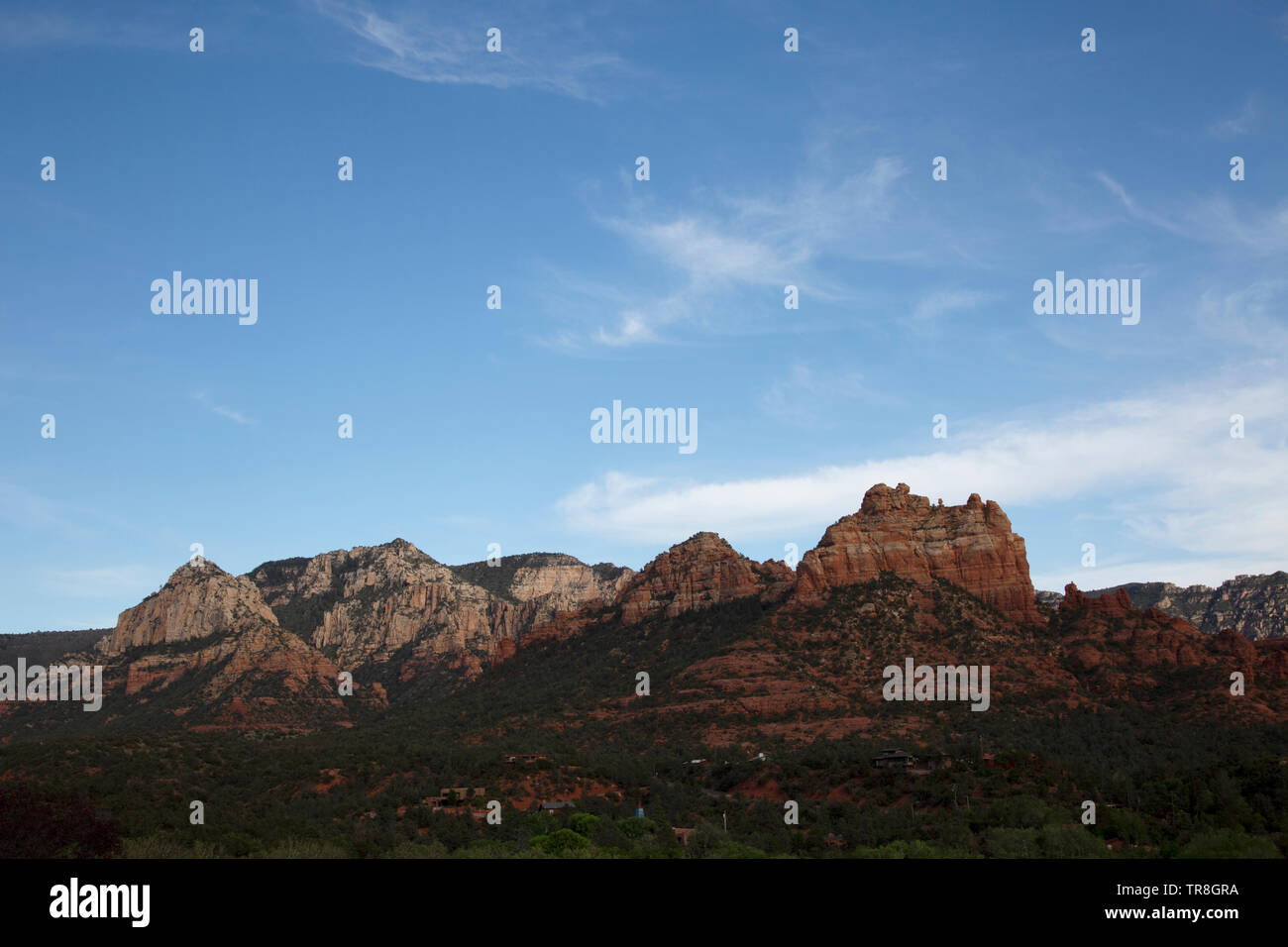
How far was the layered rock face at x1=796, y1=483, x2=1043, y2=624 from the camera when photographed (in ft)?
366

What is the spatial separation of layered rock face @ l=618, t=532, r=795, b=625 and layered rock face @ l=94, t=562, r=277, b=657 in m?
63.8

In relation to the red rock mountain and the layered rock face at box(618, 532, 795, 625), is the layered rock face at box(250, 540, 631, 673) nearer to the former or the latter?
the red rock mountain

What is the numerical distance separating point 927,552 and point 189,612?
118m

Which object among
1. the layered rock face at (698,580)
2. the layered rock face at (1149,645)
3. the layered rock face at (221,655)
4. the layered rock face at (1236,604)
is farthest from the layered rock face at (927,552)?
the layered rock face at (221,655)

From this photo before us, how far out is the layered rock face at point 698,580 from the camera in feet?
416

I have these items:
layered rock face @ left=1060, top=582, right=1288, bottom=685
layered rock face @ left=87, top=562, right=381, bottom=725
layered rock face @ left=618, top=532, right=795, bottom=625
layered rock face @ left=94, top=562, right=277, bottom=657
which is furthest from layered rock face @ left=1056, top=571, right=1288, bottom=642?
layered rock face @ left=94, top=562, right=277, bottom=657

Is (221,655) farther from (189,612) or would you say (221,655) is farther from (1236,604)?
(1236,604)

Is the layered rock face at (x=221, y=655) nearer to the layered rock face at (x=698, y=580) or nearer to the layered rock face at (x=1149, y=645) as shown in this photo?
the layered rock face at (x=698, y=580)

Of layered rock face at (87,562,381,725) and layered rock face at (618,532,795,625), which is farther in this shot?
layered rock face at (87,562,381,725)

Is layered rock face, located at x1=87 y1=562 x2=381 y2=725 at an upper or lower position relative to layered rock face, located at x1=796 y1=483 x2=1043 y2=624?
lower

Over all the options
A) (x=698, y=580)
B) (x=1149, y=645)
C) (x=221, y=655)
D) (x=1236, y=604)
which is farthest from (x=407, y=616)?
(x=1236, y=604)

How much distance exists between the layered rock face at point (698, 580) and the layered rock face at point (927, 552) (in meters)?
7.36

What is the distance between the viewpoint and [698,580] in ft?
429
